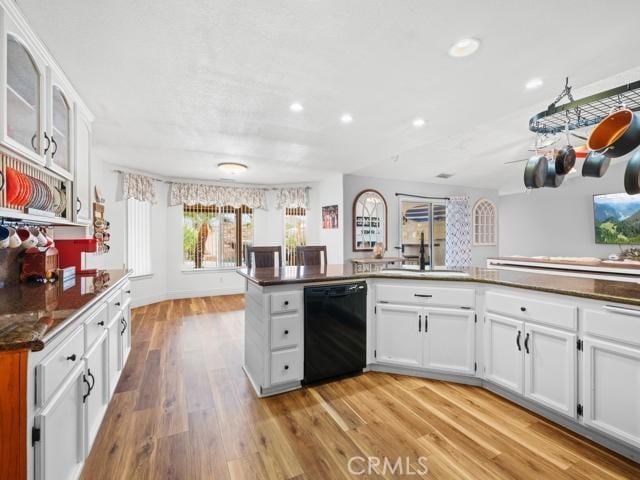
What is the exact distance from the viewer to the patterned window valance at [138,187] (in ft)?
15.8

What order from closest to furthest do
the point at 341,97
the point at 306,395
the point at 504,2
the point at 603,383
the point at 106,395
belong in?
the point at 504,2, the point at 603,383, the point at 106,395, the point at 306,395, the point at 341,97

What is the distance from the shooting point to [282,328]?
223 cm

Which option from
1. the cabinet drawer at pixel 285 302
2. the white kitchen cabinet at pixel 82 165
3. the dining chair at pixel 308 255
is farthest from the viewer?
the dining chair at pixel 308 255

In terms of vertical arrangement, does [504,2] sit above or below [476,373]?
above

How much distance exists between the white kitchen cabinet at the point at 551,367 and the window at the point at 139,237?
5.54 meters

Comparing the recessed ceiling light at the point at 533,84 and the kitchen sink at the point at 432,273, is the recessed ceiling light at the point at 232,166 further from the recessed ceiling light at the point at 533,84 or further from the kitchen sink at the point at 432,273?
the recessed ceiling light at the point at 533,84

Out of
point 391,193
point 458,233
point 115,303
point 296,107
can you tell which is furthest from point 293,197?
point 115,303

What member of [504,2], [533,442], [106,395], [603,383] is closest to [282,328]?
[106,395]

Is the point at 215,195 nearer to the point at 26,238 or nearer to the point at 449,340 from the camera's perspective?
the point at 26,238

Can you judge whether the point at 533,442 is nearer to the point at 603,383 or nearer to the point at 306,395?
the point at 603,383

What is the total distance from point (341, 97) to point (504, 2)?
130cm

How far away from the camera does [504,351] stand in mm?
2129

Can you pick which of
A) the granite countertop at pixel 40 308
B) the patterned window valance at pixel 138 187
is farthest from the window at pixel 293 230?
the granite countertop at pixel 40 308

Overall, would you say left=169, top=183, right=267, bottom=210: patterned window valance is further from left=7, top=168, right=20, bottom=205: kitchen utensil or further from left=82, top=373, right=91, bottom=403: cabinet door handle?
left=82, top=373, right=91, bottom=403: cabinet door handle
